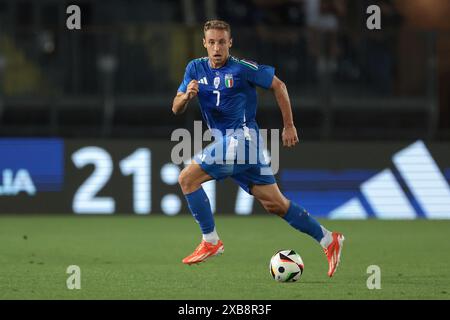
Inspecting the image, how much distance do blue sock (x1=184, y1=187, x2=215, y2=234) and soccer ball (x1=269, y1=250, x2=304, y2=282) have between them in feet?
2.69

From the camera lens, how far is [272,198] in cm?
904

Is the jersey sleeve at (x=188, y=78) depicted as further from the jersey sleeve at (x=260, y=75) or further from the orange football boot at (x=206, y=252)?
the orange football boot at (x=206, y=252)

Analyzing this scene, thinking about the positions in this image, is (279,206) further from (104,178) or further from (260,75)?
(104,178)

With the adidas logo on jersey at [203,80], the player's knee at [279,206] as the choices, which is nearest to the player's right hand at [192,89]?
the adidas logo on jersey at [203,80]

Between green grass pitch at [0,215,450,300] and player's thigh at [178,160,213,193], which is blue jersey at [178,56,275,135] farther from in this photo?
green grass pitch at [0,215,450,300]

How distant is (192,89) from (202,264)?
6.06 ft

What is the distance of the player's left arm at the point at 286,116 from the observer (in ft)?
28.7

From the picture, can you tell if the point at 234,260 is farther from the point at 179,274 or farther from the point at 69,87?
the point at 69,87

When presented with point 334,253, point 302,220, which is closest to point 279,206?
point 302,220

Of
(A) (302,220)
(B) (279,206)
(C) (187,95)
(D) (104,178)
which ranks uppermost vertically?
(C) (187,95)

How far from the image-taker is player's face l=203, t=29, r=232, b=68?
8852mm

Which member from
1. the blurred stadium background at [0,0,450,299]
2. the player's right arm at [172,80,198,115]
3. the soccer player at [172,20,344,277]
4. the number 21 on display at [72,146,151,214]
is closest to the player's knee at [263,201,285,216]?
the soccer player at [172,20,344,277]
